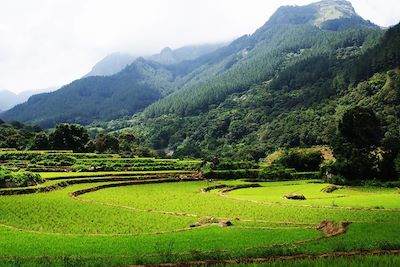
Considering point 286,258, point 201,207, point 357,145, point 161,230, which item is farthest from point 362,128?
point 286,258

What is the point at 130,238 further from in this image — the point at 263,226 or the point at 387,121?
the point at 387,121

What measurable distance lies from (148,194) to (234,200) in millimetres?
10479

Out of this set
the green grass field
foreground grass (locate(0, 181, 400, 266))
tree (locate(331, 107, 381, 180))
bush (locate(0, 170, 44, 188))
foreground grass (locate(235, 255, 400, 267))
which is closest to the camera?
foreground grass (locate(235, 255, 400, 267))

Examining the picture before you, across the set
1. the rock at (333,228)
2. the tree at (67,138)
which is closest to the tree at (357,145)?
the rock at (333,228)

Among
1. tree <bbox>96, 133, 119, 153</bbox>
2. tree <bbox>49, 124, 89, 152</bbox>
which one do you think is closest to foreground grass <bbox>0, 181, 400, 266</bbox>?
tree <bbox>49, 124, 89, 152</bbox>

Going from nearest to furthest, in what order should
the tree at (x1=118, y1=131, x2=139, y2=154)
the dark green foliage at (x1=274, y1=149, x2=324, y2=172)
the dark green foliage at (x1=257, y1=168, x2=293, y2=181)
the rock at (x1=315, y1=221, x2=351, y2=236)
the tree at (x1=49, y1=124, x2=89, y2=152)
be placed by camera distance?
the rock at (x1=315, y1=221, x2=351, y2=236) → the dark green foliage at (x1=257, y1=168, x2=293, y2=181) → the dark green foliage at (x1=274, y1=149, x2=324, y2=172) → the tree at (x1=49, y1=124, x2=89, y2=152) → the tree at (x1=118, y1=131, x2=139, y2=154)

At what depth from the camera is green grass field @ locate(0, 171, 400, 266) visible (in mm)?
19000

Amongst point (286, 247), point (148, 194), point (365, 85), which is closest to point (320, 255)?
point (286, 247)

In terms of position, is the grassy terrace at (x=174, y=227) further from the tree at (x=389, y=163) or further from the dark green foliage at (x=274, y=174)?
the dark green foliage at (x=274, y=174)

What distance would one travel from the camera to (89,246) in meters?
22.2

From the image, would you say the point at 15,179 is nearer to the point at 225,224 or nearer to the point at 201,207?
the point at 201,207

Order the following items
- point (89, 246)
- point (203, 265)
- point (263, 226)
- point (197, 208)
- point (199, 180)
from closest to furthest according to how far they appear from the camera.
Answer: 1. point (203, 265)
2. point (89, 246)
3. point (263, 226)
4. point (197, 208)
5. point (199, 180)

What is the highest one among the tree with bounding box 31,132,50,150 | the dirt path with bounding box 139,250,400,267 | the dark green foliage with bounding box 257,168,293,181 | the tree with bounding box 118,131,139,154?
the tree with bounding box 31,132,50,150

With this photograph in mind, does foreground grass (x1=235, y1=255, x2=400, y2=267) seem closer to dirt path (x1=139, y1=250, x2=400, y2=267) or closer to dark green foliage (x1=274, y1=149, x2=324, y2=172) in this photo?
dirt path (x1=139, y1=250, x2=400, y2=267)
